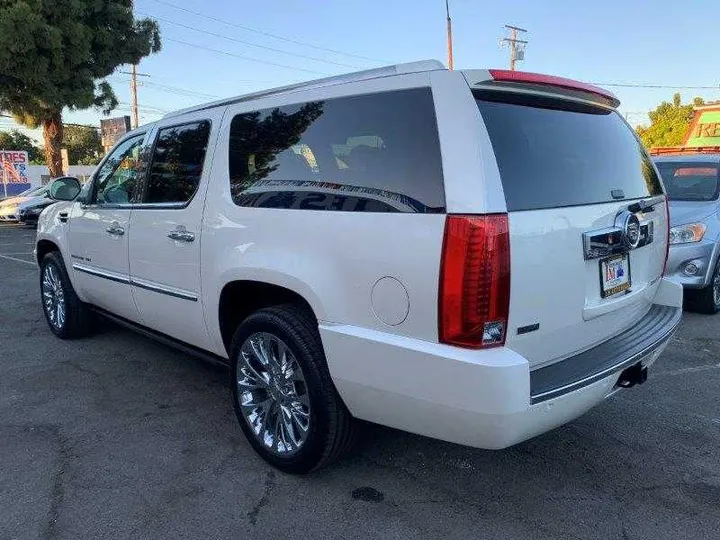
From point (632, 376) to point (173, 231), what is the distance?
2633 mm

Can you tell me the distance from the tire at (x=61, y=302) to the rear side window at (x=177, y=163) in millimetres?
1785

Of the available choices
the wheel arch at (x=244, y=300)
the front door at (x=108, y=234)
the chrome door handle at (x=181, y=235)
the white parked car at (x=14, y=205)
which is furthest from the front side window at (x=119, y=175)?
the white parked car at (x=14, y=205)

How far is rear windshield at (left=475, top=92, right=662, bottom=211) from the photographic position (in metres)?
2.31

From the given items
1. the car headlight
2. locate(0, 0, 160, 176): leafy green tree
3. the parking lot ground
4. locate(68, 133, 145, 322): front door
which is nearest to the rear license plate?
the parking lot ground

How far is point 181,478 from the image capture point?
2.91 m

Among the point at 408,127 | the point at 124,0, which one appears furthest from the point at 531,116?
the point at 124,0

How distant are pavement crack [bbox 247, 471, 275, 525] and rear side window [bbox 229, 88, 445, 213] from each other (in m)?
1.38

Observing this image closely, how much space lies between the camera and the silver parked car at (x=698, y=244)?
5902 millimetres

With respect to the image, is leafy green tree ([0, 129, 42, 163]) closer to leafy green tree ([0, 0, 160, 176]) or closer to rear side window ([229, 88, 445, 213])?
leafy green tree ([0, 0, 160, 176])

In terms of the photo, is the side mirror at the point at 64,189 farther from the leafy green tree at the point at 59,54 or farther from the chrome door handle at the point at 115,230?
the leafy green tree at the point at 59,54

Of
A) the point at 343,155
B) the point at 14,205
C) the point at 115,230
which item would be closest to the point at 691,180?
the point at 343,155

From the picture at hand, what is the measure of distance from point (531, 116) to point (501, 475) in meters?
1.77

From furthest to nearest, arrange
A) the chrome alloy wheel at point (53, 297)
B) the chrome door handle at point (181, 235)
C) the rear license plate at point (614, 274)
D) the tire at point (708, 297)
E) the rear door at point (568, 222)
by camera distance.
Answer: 1. the tire at point (708, 297)
2. the chrome alloy wheel at point (53, 297)
3. the chrome door handle at point (181, 235)
4. the rear license plate at point (614, 274)
5. the rear door at point (568, 222)

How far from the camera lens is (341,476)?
2930 mm
